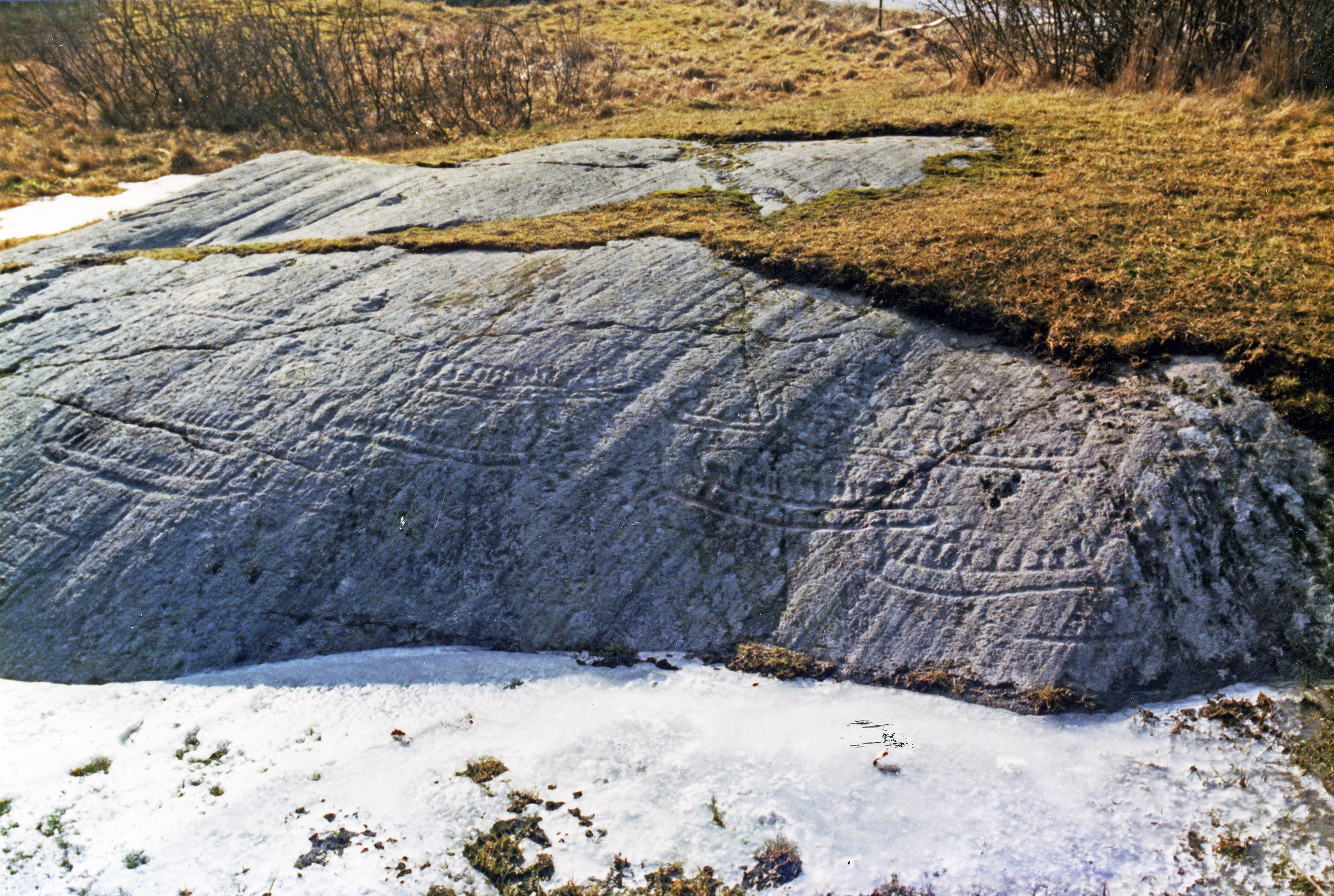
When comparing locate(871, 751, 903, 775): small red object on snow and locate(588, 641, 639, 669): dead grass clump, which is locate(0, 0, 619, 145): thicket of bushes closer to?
locate(588, 641, 639, 669): dead grass clump

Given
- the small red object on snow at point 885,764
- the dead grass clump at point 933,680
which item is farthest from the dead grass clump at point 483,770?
the dead grass clump at point 933,680

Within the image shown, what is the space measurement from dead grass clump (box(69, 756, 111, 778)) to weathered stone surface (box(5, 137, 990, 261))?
4.30 meters

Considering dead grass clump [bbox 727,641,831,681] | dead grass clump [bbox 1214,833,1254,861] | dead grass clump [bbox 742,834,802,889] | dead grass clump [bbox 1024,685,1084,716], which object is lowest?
dead grass clump [bbox 742,834,802,889]

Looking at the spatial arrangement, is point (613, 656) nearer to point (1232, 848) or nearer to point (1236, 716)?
point (1232, 848)

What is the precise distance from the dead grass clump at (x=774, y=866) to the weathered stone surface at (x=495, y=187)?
455cm

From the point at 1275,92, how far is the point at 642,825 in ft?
30.7

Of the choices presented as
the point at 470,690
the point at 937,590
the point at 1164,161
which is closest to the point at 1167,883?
the point at 937,590

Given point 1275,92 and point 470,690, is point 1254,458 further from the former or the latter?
point 1275,92

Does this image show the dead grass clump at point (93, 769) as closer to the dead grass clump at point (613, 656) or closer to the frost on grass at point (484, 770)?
the frost on grass at point (484, 770)

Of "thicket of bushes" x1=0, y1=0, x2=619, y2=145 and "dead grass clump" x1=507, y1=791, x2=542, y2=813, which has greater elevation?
"thicket of bushes" x1=0, y1=0, x2=619, y2=145

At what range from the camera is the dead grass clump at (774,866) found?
2.93 m

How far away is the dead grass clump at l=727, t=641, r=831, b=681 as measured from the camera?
3820 millimetres

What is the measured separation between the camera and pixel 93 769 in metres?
3.64

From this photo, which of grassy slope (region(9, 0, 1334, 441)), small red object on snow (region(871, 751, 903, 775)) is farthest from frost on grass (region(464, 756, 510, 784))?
grassy slope (region(9, 0, 1334, 441))
